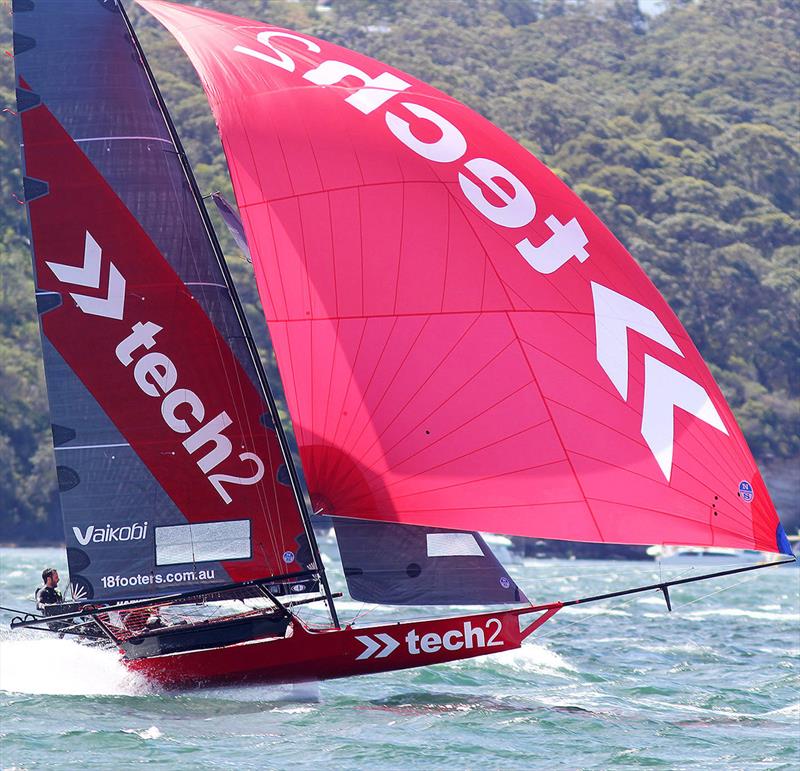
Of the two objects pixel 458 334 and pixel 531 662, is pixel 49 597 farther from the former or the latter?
pixel 531 662

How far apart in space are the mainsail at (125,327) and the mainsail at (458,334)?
59 cm

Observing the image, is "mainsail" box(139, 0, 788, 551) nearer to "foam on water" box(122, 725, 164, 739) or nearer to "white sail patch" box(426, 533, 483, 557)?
"white sail patch" box(426, 533, 483, 557)

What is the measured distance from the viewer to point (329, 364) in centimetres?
1130

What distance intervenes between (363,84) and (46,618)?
457cm

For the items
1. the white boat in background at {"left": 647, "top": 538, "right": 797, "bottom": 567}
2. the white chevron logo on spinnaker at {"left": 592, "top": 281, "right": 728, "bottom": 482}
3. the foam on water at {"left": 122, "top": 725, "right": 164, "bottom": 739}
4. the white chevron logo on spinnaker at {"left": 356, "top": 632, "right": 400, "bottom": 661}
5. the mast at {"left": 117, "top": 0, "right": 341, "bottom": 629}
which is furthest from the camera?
the white boat in background at {"left": 647, "top": 538, "right": 797, "bottom": 567}

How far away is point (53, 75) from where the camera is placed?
37.7 ft

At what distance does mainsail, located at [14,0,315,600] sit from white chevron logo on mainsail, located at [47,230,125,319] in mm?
10

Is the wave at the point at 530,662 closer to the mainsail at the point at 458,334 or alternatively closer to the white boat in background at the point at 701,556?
the mainsail at the point at 458,334

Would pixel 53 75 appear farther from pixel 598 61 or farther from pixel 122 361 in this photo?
pixel 598 61

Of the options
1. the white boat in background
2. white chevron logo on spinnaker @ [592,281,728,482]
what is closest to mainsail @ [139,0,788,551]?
white chevron logo on spinnaker @ [592,281,728,482]

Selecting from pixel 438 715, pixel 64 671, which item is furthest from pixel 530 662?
pixel 64 671

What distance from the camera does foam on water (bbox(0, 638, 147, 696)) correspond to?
1209 cm

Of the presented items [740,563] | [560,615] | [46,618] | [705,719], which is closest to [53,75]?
[46,618]

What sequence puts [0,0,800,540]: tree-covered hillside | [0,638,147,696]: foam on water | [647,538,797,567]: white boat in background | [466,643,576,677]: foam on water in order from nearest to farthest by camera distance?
[0,638,147,696]: foam on water
[466,643,576,677]: foam on water
[647,538,797,567]: white boat in background
[0,0,800,540]: tree-covered hillside
